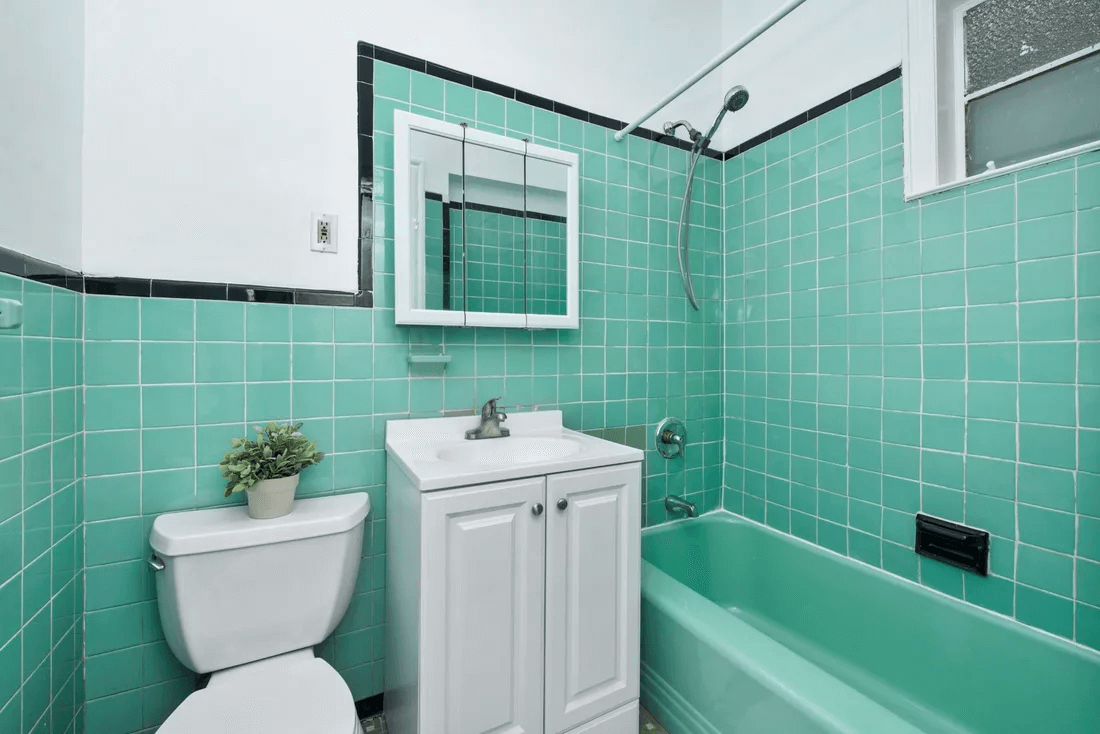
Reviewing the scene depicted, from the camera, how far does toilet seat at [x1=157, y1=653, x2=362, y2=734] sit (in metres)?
0.82

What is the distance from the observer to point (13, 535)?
750 mm

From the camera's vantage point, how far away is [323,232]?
4.09 ft

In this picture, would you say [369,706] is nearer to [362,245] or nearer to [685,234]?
[362,245]

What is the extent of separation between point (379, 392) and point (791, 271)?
154cm

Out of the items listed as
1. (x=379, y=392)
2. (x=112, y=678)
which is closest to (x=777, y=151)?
(x=379, y=392)

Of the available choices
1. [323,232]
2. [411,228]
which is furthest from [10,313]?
[411,228]

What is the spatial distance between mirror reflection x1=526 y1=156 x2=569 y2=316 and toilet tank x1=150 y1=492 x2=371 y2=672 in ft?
2.83

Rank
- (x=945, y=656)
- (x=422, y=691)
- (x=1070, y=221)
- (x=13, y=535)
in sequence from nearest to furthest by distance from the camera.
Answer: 1. (x=13, y=535)
2. (x=422, y=691)
3. (x=1070, y=221)
4. (x=945, y=656)

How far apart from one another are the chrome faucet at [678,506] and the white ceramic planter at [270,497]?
1.33 metres

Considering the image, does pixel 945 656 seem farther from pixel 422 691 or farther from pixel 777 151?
pixel 777 151

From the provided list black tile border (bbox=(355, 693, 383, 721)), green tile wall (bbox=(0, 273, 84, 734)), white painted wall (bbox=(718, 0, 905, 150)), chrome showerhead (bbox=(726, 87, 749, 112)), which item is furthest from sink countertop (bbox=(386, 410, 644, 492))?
white painted wall (bbox=(718, 0, 905, 150))

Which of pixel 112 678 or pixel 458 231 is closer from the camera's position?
pixel 112 678

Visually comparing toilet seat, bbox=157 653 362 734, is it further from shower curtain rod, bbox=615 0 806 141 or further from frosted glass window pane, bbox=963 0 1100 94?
frosted glass window pane, bbox=963 0 1100 94

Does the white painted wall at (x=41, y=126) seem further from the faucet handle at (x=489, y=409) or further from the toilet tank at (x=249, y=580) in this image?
the faucet handle at (x=489, y=409)
